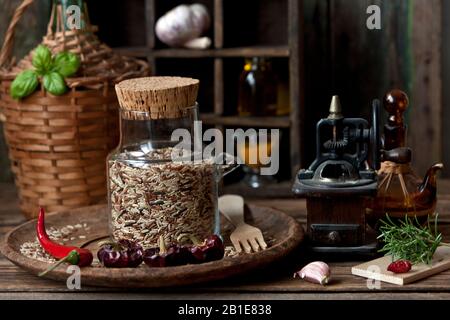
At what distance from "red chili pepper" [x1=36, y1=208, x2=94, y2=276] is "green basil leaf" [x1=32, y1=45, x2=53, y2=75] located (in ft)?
1.18

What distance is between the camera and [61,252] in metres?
1.52

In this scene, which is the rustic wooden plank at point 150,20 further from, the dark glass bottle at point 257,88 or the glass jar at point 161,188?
the glass jar at point 161,188

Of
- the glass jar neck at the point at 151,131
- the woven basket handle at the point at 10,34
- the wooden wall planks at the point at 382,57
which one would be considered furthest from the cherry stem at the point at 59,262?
the wooden wall planks at the point at 382,57

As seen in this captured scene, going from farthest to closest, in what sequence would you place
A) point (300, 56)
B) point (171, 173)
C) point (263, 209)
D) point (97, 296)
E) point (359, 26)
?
point (359, 26), point (300, 56), point (263, 209), point (171, 173), point (97, 296)

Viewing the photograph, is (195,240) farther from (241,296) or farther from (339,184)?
(339,184)

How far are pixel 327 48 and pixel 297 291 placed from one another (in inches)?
37.8

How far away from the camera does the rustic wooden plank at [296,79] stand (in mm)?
2037

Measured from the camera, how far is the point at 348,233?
5.08ft

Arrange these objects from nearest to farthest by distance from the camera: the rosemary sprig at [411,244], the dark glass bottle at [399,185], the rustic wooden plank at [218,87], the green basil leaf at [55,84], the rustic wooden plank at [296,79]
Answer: the rosemary sprig at [411,244] → the dark glass bottle at [399,185] → the green basil leaf at [55,84] → the rustic wooden plank at [296,79] → the rustic wooden plank at [218,87]

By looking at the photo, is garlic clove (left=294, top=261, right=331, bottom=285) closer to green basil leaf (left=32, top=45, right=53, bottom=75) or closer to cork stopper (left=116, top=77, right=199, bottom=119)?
cork stopper (left=116, top=77, right=199, bottom=119)

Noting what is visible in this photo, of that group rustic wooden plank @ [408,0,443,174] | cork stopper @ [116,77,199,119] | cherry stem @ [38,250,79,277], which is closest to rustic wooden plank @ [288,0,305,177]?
rustic wooden plank @ [408,0,443,174]

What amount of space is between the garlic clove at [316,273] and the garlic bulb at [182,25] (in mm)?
813
